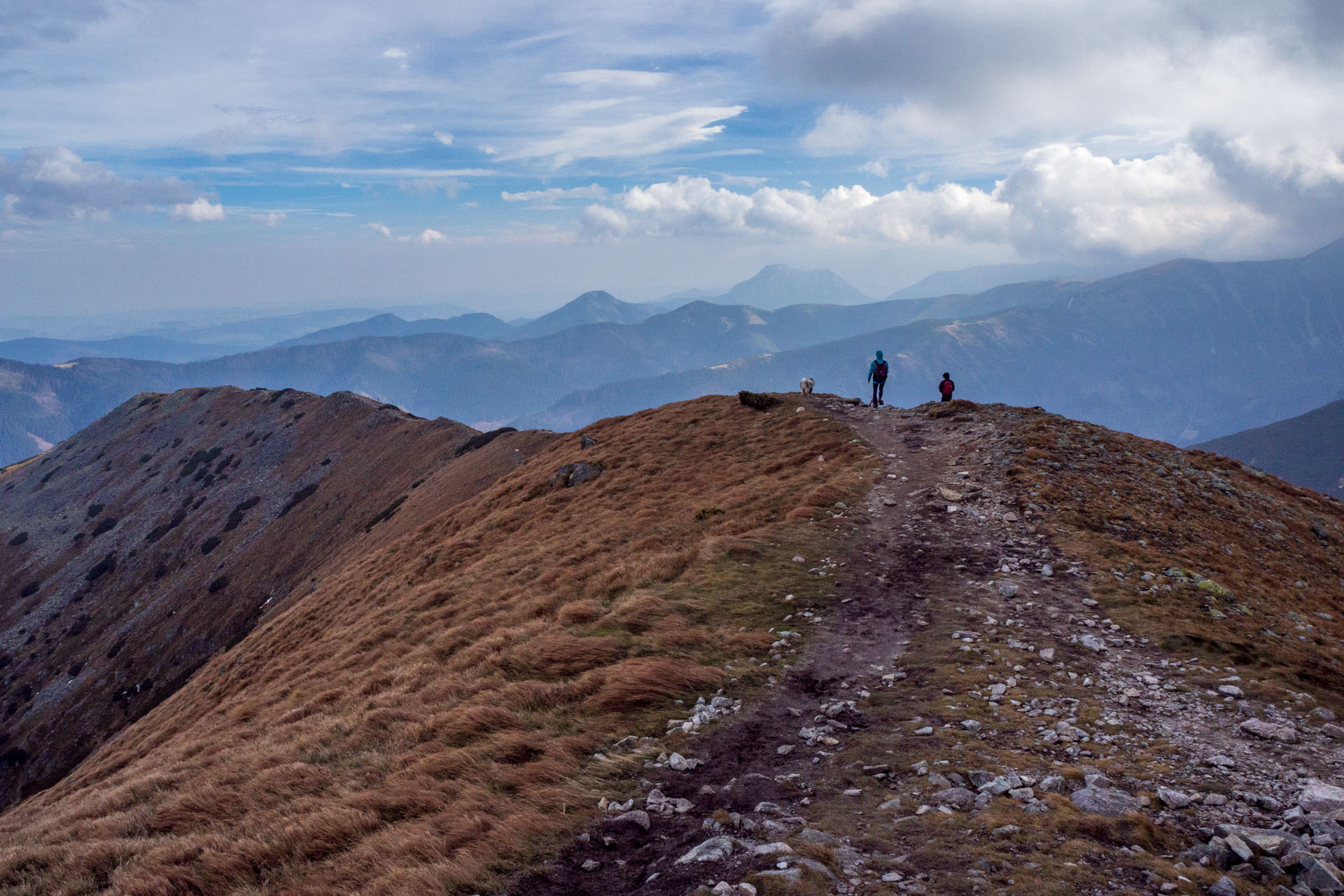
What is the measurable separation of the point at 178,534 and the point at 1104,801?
123115 millimetres

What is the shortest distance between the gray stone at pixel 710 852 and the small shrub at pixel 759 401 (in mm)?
32132

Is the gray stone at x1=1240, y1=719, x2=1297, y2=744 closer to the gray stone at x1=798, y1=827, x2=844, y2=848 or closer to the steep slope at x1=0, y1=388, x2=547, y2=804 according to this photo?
the gray stone at x1=798, y1=827, x2=844, y2=848

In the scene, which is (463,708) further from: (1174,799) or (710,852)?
(1174,799)

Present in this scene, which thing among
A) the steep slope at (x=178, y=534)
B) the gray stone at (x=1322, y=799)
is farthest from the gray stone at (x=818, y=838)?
the steep slope at (x=178, y=534)

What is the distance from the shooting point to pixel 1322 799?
6.95m

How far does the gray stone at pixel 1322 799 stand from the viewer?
6816mm

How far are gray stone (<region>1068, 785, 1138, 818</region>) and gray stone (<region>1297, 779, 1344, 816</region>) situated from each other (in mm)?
1795

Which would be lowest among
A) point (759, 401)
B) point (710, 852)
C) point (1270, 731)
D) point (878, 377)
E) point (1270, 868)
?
point (1270, 731)

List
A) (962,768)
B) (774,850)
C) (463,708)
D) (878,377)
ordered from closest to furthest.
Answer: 1. (774,850)
2. (962,768)
3. (463,708)
4. (878,377)

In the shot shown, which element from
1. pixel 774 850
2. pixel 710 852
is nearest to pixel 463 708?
pixel 710 852

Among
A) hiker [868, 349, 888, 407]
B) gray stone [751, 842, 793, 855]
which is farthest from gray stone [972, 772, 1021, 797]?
hiker [868, 349, 888, 407]

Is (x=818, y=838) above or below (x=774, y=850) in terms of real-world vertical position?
below

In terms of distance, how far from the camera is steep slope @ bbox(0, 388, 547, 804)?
65.8 meters

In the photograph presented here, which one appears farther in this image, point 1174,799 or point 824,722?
point 824,722
